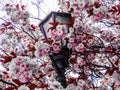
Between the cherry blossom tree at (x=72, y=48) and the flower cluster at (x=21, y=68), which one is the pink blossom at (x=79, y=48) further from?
the flower cluster at (x=21, y=68)

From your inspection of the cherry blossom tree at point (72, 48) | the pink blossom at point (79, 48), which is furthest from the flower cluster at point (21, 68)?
the pink blossom at point (79, 48)

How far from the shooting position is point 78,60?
15.1 feet

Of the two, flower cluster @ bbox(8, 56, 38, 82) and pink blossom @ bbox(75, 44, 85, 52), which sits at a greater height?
flower cluster @ bbox(8, 56, 38, 82)

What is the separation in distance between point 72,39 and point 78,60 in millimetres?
799

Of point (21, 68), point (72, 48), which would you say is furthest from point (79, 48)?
point (21, 68)

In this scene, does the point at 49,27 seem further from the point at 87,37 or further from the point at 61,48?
the point at 87,37

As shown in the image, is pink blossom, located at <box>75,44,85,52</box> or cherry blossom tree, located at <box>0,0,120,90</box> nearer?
cherry blossom tree, located at <box>0,0,120,90</box>

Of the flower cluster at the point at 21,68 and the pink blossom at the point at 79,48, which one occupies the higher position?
the flower cluster at the point at 21,68

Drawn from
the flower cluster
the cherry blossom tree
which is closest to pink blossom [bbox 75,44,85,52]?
the cherry blossom tree

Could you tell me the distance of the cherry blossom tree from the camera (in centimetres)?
312

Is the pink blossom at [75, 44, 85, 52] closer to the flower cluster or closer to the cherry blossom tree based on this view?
the cherry blossom tree

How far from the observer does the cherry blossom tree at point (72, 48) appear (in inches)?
123

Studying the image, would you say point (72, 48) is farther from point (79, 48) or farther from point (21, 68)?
point (21, 68)

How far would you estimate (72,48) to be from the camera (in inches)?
149
